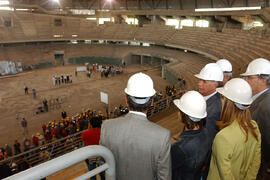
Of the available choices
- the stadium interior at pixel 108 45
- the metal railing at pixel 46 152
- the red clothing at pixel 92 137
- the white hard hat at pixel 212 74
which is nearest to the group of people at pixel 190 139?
the white hard hat at pixel 212 74

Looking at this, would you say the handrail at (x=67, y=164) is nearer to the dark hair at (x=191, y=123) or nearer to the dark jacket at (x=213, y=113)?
the dark hair at (x=191, y=123)

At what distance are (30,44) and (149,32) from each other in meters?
20.9

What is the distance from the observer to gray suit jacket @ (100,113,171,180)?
6.54 feet

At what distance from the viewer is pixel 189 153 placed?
2.45 metres

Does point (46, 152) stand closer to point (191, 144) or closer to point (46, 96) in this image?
point (191, 144)

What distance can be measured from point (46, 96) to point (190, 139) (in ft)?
62.8

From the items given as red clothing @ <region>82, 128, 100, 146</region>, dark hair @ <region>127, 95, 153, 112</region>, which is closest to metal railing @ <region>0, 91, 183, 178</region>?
red clothing @ <region>82, 128, 100, 146</region>

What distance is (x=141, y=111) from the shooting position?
2.17 metres

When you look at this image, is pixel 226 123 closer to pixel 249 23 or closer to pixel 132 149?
pixel 132 149

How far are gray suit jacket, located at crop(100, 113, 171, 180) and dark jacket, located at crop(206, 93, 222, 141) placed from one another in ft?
5.17

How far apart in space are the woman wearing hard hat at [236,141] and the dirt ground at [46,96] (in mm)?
13017

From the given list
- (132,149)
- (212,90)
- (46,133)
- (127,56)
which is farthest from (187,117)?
(127,56)

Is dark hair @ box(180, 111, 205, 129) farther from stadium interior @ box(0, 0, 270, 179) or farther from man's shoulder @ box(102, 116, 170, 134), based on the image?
stadium interior @ box(0, 0, 270, 179)

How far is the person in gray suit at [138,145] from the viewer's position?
6.55 feet
